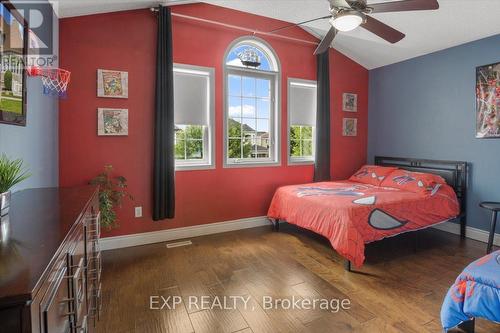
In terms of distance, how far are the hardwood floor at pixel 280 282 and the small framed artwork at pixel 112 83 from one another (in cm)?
180

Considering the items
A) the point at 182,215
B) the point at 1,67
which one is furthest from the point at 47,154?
the point at 182,215

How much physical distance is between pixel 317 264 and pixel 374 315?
2.81 ft

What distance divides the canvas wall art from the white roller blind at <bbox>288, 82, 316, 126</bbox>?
210 cm

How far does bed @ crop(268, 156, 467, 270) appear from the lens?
2641 millimetres

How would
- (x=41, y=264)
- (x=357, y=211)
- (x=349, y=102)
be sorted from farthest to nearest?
(x=349, y=102) → (x=357, y=211) → (x=41, y=264)

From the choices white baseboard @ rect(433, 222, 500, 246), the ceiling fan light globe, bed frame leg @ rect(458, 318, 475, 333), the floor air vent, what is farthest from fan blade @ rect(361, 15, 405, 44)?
the floor air vent

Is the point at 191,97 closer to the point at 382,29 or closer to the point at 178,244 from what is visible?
the point at 178,244

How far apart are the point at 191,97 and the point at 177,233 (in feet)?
5.84

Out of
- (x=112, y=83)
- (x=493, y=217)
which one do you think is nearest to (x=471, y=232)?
(x=493, y=217)

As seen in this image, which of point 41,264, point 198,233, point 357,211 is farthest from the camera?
point 198,233

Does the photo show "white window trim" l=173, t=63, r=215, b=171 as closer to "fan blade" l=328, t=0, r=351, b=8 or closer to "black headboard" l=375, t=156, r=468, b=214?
"fan blade" l=328, t=0, r=351, b=8

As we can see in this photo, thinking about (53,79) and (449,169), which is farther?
(449,169)

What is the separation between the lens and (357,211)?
8.78 ft

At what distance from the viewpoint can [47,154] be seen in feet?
8.37
